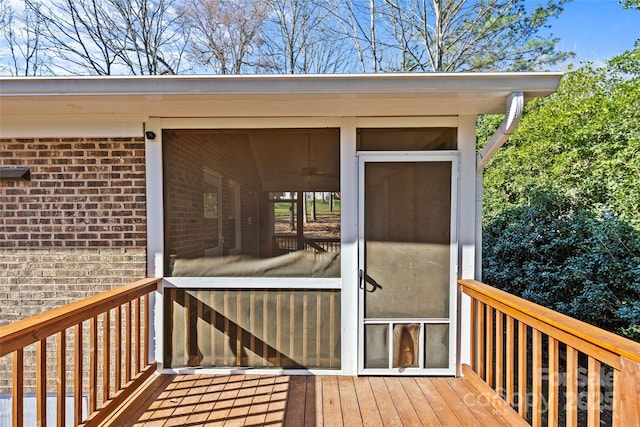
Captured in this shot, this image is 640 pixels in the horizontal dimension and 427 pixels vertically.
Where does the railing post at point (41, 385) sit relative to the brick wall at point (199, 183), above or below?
below

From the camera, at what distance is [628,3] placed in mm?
5742

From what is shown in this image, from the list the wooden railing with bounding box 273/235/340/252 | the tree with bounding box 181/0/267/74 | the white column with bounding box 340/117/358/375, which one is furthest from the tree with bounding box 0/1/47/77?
the white column with bounding box 340/117/358/375

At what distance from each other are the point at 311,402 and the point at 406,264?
1260 millimetres

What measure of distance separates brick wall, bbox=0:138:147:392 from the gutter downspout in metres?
2.76

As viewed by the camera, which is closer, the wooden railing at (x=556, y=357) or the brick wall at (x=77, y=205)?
the wooden railing at (x=556, y=357)

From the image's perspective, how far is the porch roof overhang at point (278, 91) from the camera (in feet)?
7.03

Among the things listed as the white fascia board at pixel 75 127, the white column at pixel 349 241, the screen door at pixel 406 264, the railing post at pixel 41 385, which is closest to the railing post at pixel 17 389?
the railing post at pixel 41 385

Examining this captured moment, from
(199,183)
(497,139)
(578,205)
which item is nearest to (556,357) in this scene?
(497,139)

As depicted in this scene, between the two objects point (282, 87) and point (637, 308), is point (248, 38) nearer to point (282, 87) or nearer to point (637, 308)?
point (282, 87)

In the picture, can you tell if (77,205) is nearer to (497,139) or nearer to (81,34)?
(497,139)

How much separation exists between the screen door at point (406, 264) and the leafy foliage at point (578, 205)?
306cm

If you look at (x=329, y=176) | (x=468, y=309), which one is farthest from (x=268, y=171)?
(x=468, y=309)

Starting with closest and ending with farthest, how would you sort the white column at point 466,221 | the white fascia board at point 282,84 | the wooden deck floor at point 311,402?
Result: 1. the white fascia board at point 282,84
2. the wooden deck floor at point 311,402
3. the white column at point 466,221

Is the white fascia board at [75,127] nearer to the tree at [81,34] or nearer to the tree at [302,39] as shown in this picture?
the tree at [302,39]
